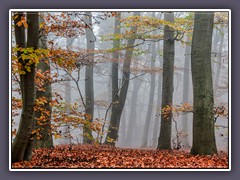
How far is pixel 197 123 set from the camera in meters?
6.96

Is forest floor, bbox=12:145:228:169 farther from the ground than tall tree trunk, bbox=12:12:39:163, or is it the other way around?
tall tree trunk, bbox=12:12:39:163

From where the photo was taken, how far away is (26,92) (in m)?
5.39

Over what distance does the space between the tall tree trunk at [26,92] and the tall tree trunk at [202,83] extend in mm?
3509

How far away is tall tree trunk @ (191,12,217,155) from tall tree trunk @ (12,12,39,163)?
3.51 metres

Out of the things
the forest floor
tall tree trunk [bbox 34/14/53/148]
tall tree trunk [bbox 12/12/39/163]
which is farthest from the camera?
tall tree trunk [bbox 34/14/53/148]

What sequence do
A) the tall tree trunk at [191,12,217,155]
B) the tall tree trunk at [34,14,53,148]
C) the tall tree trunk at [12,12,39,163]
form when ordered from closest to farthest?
the tall tree trunk at [12,12,39,163]
the tall tree trunk at [191,12,217,155]
the tall tree trunk at [34,14,53,148]

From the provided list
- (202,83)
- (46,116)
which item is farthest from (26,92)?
(202,83)

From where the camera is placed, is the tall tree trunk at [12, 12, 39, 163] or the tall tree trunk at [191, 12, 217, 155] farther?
the tall tree trunk at [191, 12, 217, 155]

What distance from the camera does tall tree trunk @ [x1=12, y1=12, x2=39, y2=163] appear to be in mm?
5262

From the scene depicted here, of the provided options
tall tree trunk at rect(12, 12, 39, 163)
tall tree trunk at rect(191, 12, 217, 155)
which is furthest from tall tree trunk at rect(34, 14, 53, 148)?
tall tree trunk at rect(191, 12, 217, 155)

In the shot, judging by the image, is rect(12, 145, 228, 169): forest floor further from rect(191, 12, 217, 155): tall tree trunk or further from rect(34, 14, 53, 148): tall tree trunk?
rect(34, 14, 53, 148): tall tree trunk

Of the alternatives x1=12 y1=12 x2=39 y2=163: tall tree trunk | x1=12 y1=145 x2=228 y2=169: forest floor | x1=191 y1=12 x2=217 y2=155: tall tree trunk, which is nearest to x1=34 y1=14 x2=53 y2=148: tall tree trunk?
x1=12 y1=145 x2=228 y2=169: forest floor

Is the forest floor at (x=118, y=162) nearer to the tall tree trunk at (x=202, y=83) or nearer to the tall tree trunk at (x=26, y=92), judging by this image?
the tall tree trunk at (x=26, y=92)
